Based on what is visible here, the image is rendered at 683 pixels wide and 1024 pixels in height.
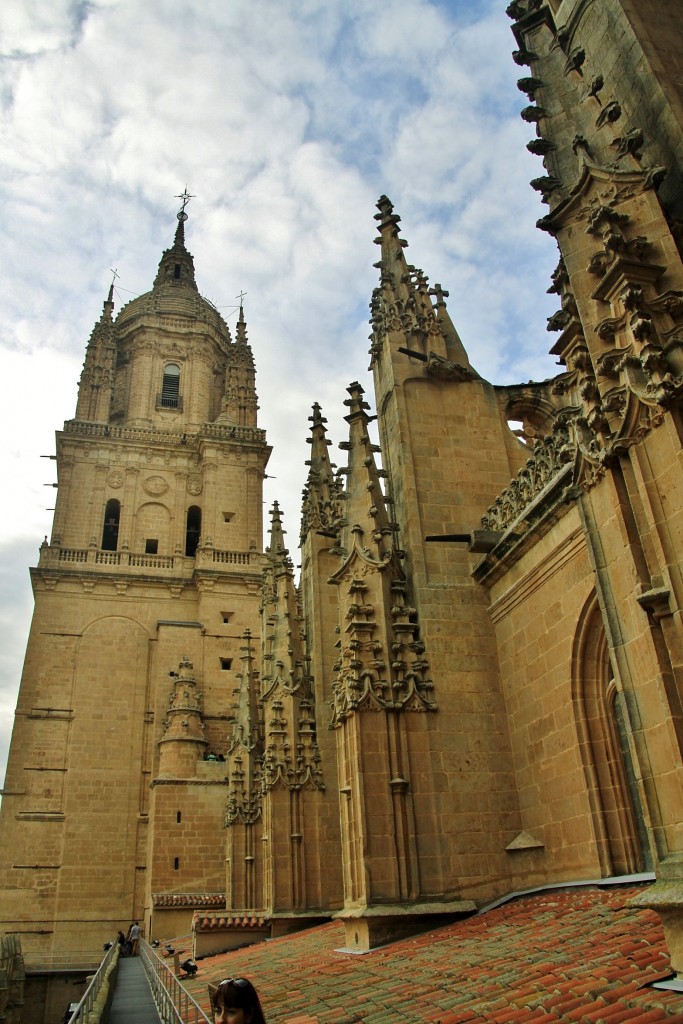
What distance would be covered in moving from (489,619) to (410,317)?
5.59 m

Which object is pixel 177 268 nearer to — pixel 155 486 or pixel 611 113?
pixel 155 486

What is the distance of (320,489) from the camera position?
19344 millimetres

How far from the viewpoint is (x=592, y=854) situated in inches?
355

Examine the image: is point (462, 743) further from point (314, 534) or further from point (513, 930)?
point (314, 534)

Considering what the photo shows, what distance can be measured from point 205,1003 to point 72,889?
71.4 feet

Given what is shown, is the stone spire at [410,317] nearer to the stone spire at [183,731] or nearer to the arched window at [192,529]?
the stone spire at [183,731]

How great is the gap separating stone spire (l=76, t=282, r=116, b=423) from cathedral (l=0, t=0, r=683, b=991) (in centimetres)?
1670

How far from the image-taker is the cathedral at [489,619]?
6.05m

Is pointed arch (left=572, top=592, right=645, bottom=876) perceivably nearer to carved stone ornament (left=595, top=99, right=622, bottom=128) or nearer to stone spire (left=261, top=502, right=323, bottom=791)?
carved stone ornament (left=595, top=99, right=622, bottom=128)

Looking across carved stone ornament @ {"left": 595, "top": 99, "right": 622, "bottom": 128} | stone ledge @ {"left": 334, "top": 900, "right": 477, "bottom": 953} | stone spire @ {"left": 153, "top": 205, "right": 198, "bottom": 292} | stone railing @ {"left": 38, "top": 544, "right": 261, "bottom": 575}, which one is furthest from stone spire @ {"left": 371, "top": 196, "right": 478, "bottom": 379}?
stone spire @ {"left": 153, "top": 205, "right": 198, "bottom": 292}

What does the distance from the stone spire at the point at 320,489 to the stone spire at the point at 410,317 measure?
4.73m

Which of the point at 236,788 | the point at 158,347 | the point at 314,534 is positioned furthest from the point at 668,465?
the point at 158,347

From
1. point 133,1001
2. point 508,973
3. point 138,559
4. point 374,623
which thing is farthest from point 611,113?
point 138,559

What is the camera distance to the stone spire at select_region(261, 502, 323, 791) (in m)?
16.1
